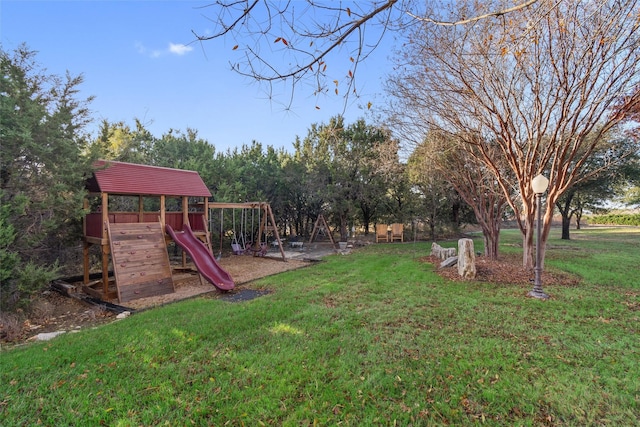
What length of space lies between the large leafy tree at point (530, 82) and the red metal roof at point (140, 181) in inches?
248

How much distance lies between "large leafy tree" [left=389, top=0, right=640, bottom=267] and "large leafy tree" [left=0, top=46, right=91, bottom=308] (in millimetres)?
7192

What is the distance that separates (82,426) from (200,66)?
10.1 ft

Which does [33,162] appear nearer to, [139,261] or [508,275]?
[139,261]

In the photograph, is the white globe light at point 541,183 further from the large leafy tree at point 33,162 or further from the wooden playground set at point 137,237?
the large leafy tree at point 33,162

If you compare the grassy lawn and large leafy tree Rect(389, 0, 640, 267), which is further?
large leafy tree Rect(389, 0, 640, 267)

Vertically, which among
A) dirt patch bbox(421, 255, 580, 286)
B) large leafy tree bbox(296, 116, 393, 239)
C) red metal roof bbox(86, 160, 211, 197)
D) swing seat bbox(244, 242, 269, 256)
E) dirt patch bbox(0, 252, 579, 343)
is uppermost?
large leafy tree bbox(296, 116, 393, 239)

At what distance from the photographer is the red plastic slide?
6636 millimetres

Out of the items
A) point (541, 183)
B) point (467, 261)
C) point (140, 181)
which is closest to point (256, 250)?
point (140, 181)

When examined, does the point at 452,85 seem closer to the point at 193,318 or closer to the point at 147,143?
the point at 193,318

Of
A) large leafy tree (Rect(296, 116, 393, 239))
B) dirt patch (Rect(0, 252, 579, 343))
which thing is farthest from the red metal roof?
large leafy tree (Rect(296, 116, 393, 239))

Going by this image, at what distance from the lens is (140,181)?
731 cm

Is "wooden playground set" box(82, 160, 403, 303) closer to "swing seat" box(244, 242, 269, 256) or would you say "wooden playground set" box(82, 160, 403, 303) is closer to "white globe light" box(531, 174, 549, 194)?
"swing seat" box(244, 242, 269, 256)

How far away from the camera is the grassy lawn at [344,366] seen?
2.28 meters

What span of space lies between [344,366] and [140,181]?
22.6 ft
